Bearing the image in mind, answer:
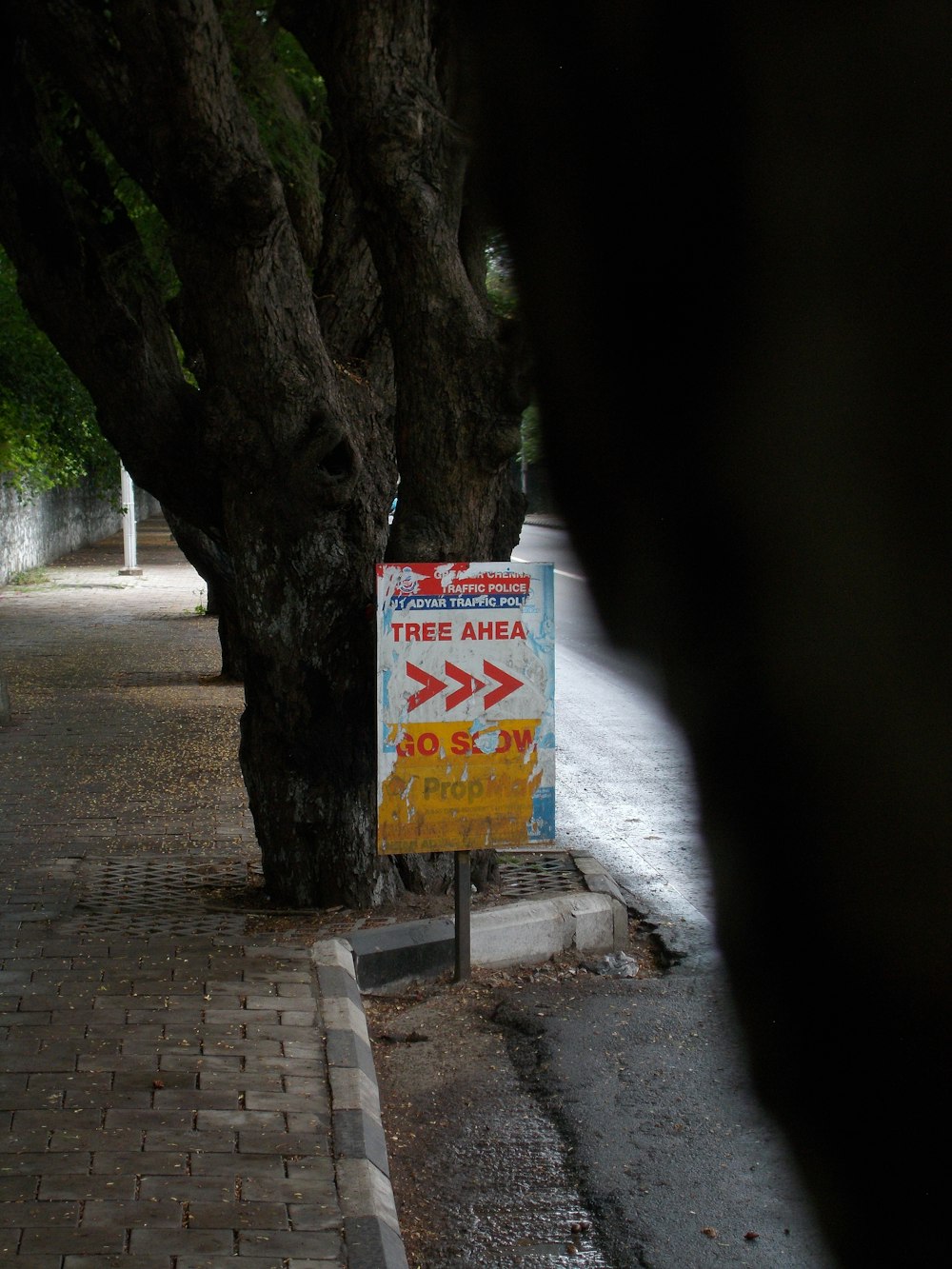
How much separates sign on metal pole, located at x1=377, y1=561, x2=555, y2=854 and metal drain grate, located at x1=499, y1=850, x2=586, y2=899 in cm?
103

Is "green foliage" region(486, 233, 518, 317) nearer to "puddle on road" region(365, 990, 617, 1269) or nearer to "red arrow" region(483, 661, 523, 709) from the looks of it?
"puddle on road" region(365, 990, 617, 1269)

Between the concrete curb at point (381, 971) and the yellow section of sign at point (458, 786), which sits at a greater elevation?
the yellow section of sign at point (458, 786)

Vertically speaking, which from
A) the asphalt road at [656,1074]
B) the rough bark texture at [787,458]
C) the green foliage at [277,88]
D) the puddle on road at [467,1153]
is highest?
the green foliage at [277,88]

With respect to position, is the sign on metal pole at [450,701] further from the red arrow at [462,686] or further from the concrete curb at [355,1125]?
the concrete curb at [355,1125]

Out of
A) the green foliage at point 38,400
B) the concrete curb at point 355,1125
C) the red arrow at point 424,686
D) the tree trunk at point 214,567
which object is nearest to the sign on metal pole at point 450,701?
the red arrow at point 424,686

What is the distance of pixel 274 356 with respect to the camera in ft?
19.4

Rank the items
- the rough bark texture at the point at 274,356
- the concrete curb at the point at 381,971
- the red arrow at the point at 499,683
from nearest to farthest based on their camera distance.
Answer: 1. the concrete curb at the point at 381,971
2. the rough bark texture at the point at 274,356
3. the red arrow at the point at 499,683

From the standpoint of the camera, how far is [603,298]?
2.68 ft

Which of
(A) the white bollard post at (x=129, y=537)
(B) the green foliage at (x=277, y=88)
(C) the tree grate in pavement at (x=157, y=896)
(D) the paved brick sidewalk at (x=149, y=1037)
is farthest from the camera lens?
(A) the white bollard post at (x=129, y=537)

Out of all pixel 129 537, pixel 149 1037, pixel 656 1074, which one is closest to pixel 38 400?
pixel 149 1037

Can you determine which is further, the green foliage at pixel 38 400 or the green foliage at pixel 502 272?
the green foliage at pixel 38 400

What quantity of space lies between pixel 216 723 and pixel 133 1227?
821cm

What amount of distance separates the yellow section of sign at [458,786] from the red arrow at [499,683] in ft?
0.31

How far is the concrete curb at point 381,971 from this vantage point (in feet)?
11.8
